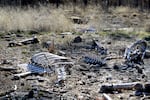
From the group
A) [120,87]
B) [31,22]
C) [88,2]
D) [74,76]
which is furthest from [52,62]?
[88,2]

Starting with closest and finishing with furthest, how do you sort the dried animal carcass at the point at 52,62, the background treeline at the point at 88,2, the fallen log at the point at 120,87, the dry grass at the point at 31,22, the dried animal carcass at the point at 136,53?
the fallen log at the point at 120,87, the dried animal carcass at the point at 52,62, the dried animal carcass at the point at 136,53, the dry grass at the point at 31,22, the background treeline at the point at 88,2

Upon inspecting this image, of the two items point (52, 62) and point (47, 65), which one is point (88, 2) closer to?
point (52, 62)

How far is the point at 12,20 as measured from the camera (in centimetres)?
1212

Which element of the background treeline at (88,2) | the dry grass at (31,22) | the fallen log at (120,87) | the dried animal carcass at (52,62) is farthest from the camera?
the background treeline at (88,2)

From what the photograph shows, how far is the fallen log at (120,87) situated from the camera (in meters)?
6.18

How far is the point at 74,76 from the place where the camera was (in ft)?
22.9

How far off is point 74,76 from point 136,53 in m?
1.88

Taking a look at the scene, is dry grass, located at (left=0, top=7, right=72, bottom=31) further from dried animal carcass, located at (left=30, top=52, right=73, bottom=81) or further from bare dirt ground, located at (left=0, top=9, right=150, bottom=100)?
dried animal carcass, located at (left=30, top=52, right=73, bottom=81)

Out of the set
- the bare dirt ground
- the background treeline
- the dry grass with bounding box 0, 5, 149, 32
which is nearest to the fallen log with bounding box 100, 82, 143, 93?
the bare dirt ground

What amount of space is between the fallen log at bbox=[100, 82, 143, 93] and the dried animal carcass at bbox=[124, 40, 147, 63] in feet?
5.85

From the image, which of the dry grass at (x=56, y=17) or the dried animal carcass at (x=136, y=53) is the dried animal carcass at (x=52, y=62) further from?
the dry grass at (x=56, y=17)

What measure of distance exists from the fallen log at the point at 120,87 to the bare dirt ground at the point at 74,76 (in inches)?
4.0

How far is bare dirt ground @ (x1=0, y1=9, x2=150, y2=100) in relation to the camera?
598cm


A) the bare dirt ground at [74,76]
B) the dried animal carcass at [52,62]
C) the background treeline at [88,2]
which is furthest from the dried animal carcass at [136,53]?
the background treeline at [88,2]
